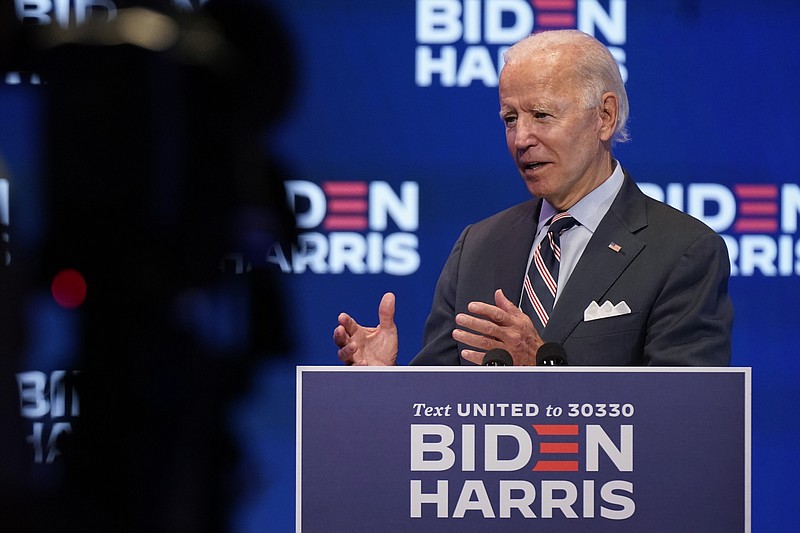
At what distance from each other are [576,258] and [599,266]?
0.37ft

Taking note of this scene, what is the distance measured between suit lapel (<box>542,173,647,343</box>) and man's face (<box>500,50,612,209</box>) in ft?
0.38

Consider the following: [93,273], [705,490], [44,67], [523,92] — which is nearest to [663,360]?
[705,490]

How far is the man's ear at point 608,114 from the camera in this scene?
2.00 metres

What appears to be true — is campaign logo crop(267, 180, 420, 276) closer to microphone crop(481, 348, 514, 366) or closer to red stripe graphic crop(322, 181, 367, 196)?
red stripe graphic crop(322, 181, 367, 196)

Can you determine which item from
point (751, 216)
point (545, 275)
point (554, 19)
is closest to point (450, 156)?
point (554, 19)

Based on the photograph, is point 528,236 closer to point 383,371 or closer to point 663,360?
point 663,360

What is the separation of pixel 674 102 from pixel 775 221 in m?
0.54

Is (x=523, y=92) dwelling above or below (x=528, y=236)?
above

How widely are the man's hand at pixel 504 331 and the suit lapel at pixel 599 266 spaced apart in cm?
23

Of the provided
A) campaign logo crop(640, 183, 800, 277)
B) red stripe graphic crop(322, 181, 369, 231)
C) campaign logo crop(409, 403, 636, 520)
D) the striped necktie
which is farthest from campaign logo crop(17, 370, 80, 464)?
campaign logo crop(409, 403, 636, 520)

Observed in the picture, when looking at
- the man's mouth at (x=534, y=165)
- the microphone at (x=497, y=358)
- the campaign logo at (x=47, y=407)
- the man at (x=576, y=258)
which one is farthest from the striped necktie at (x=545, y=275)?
the campaign logo at (x=47, y=407)

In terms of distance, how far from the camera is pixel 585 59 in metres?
1.95

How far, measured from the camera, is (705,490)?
48.7 inches

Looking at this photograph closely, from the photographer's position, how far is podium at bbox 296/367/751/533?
1236 millimetres
